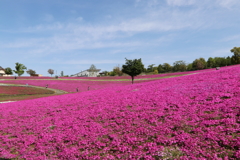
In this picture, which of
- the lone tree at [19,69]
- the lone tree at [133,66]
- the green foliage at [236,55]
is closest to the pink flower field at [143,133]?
the lone tree at [133,66]

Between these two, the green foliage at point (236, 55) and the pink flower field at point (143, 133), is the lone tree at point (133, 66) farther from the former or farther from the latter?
the green foliage at point (236, 55)

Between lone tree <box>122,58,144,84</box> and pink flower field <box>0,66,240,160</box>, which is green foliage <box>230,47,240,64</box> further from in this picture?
pink flower field <box>0,66,240,160</box>

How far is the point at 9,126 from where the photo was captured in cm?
1326

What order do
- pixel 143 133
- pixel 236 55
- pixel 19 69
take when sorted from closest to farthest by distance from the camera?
pixel 143 133, pixel 236 55, pixel 19 69

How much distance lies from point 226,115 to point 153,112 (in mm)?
4313

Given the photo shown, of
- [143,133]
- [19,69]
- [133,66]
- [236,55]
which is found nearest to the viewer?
[143,133]

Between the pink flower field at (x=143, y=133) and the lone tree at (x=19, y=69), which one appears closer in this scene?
the pink flower field at (x=143, y=133)

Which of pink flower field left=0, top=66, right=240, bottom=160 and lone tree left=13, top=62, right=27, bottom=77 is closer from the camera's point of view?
pink flower field left=0, top=66, right=240, bottom=160

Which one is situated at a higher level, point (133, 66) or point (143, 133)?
point (133, 66)

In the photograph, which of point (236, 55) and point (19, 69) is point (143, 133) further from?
point (19, 69)

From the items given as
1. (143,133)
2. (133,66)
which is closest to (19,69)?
(133,66)

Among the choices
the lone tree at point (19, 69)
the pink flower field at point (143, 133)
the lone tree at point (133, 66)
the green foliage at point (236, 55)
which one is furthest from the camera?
the lone tree at point (19, 69)

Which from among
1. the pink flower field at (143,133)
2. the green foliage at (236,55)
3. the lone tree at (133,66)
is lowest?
the pink flower field at (143,133)

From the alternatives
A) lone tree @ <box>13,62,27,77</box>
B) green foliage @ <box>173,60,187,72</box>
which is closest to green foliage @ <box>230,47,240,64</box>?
green foliage @ <box>173,60,187,72</box>
